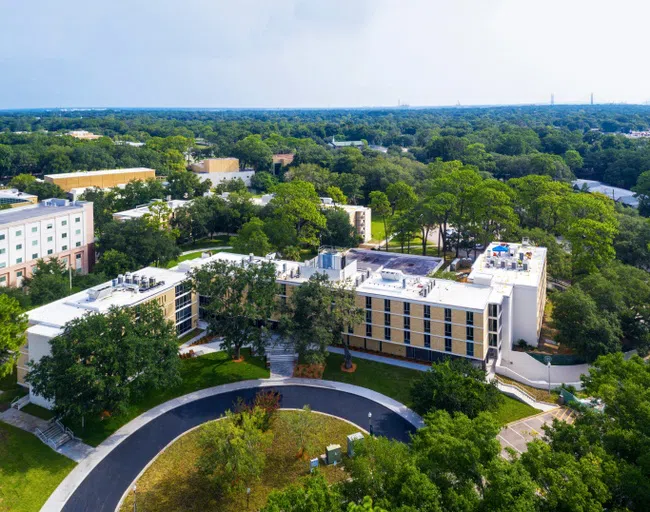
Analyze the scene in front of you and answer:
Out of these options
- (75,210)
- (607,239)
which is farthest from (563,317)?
(75,210)

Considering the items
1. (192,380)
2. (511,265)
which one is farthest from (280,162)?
(192,380)

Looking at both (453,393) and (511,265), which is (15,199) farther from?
(453,393)

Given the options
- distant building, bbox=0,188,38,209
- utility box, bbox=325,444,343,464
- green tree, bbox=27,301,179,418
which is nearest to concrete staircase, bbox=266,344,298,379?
green tree, bbox=27,301,179,418

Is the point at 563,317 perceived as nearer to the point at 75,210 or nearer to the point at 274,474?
the point at 274,474

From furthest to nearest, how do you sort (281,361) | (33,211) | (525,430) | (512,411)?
(33,211), (281,361), (512,411), (525,430)

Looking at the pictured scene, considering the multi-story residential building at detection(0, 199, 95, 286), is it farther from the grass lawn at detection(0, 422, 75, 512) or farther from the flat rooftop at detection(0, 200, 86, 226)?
the grass lawn at detection(0, 422, 75, 512)

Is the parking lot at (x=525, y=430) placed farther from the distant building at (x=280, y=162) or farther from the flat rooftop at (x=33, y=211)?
the distant building at (x=280, y=162)
